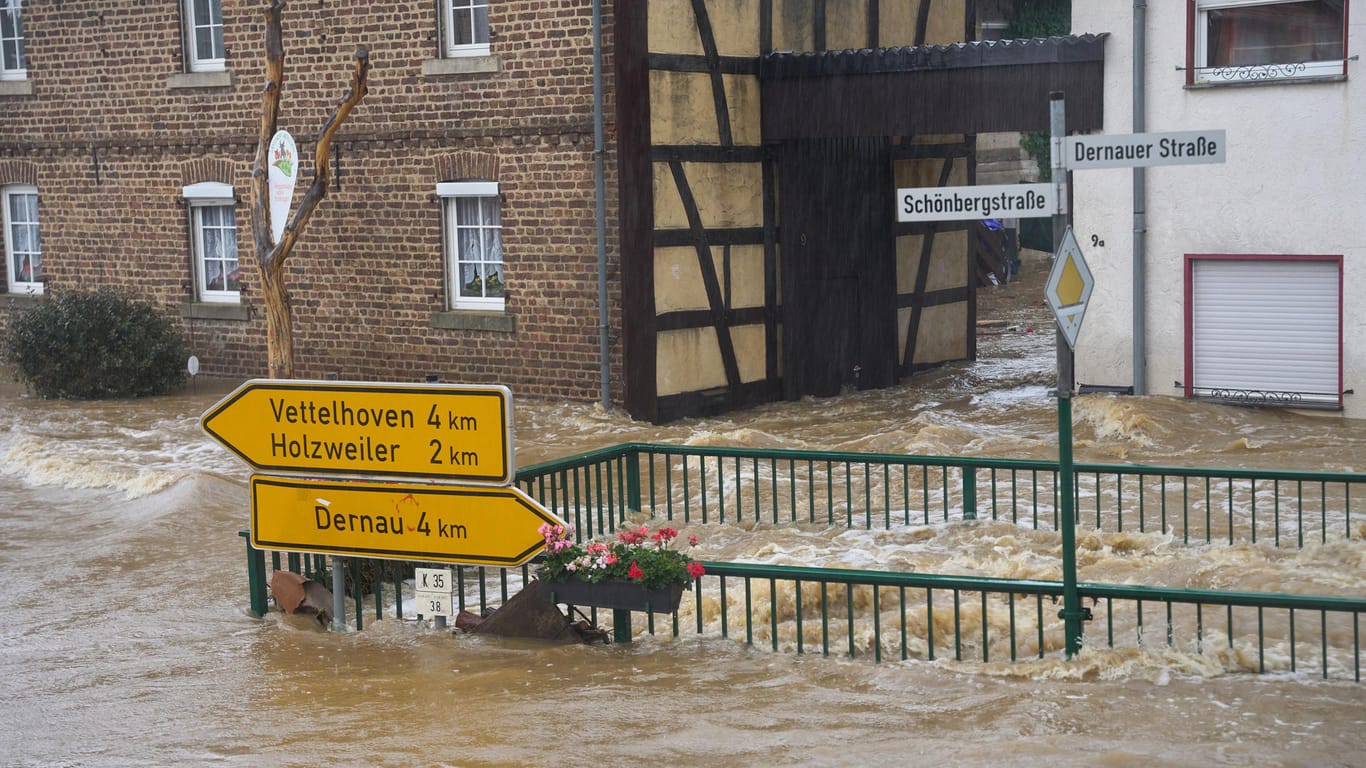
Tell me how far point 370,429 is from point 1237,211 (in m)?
10.0

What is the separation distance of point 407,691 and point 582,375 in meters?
9.74

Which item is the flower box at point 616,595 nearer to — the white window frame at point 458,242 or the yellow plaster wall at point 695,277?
the yellow plaster wall at point 695,277

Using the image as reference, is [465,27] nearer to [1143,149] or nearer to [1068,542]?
[1143,149]

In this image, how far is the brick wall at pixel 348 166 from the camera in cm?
1714

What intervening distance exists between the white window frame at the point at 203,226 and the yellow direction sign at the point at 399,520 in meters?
12.0

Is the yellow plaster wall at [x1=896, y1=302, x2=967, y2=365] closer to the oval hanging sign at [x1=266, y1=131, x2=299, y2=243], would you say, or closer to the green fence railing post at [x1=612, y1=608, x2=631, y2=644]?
the oval hanging sign at [x1=266, y1=131, x2=299, y2=243]

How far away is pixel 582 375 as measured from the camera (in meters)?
17.3

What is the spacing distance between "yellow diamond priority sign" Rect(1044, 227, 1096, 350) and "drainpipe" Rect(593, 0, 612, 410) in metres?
9.94

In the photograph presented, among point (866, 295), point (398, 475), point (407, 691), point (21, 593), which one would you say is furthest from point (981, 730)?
point (866, 295)

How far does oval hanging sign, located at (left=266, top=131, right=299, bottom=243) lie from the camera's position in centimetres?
1585

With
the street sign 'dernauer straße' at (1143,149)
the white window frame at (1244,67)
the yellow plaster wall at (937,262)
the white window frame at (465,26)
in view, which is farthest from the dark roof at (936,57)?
the street sign 'dernauer straße' at (1143,149)

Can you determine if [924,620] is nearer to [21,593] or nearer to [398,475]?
[398,475]

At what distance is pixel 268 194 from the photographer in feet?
55.4

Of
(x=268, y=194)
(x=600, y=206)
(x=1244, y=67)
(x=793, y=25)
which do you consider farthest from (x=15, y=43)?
(x=1244, y=67)
